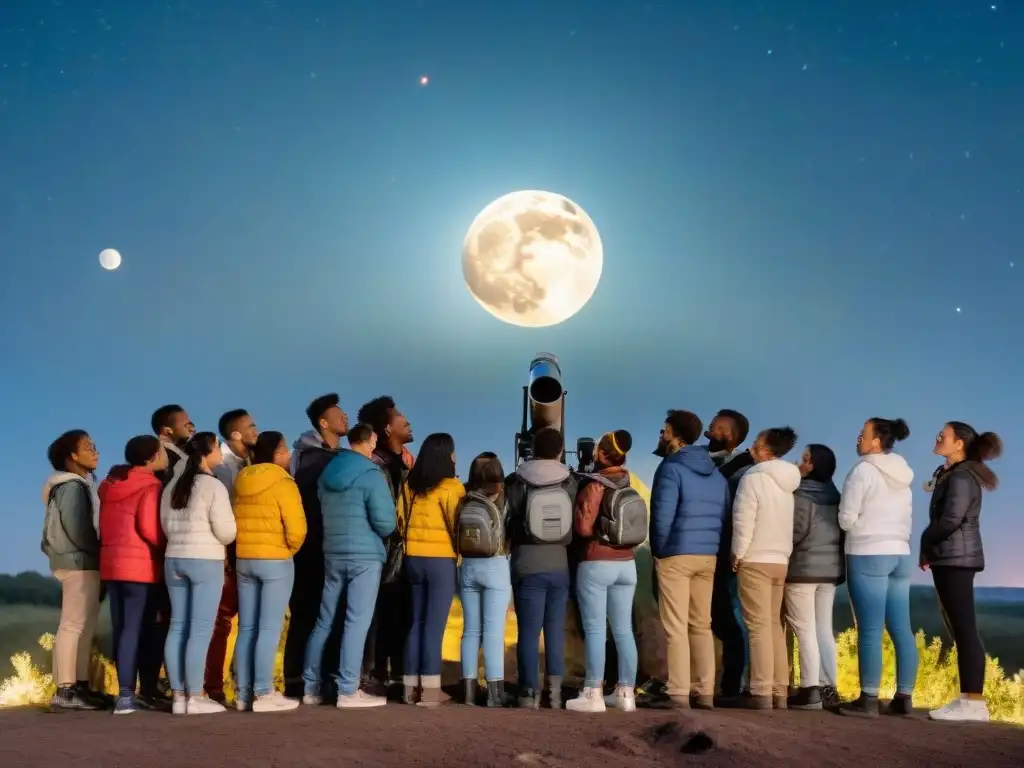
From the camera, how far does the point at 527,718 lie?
9000 millimetres

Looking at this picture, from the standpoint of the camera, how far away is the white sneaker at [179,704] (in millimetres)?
9398

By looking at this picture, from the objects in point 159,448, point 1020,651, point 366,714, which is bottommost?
point 1020,651

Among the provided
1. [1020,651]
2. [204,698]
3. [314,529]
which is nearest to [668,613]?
[314,529]

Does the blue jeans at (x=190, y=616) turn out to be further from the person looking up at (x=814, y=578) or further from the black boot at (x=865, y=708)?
the black boot at (x=865, y=708)

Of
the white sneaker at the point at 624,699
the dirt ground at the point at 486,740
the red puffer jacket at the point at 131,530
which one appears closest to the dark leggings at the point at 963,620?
the dirt ground at the point at 486,740

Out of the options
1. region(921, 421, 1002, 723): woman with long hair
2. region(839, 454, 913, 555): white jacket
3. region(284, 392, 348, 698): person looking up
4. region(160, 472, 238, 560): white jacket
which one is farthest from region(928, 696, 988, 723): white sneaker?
region(160, 472, 238, 560): white jacket

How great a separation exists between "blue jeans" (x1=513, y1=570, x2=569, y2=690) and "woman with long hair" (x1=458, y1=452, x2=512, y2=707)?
188 millimetres

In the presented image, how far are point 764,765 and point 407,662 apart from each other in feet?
12.7

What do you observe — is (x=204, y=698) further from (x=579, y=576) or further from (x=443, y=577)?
(x=579, y=576)

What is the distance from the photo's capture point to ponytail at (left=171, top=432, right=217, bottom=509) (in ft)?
30.6

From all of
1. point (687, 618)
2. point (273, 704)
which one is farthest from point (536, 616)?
point (273, 704)

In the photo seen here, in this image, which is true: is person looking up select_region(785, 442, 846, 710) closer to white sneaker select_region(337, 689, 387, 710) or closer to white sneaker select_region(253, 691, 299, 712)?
white sneaker select_region(337, 689, 387, 710)

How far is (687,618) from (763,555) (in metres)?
1.00

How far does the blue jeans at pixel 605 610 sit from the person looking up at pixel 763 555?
1167 mm
